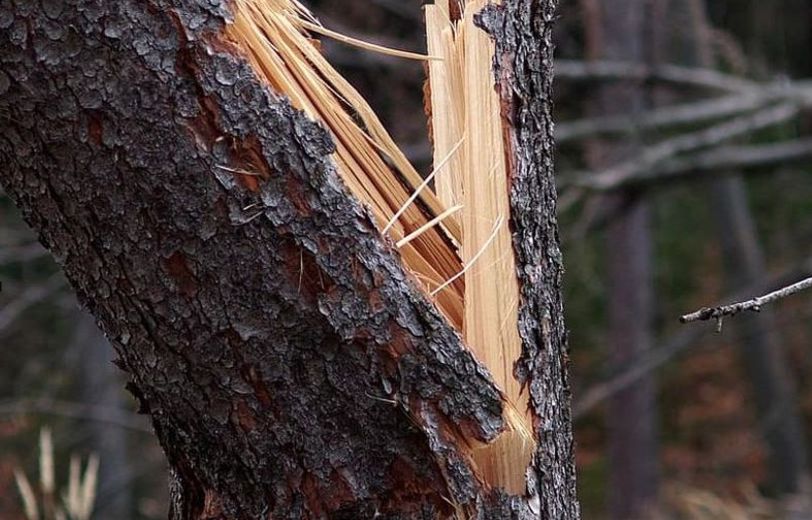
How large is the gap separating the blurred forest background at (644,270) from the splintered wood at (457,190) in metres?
2.38

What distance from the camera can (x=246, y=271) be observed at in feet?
3.48

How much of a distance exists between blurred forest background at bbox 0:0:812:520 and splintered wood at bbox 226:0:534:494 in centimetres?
238

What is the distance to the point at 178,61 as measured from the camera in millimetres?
1018

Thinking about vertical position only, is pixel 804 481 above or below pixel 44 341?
below

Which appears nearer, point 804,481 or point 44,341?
point 804,481

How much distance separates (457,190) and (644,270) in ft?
16.2

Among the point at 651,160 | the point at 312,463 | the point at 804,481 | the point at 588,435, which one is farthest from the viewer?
the point at 588,435

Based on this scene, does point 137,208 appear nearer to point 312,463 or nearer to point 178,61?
point 178,61

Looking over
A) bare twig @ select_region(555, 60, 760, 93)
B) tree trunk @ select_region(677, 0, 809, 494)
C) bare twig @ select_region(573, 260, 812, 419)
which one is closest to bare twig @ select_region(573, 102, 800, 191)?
bare twig @ select_region(555, 60, 760, 93)

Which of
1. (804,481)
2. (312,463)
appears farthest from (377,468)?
(804,481)

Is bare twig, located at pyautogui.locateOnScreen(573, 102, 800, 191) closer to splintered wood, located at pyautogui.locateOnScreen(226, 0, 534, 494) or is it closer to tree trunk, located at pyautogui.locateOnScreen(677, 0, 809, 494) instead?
tree trunk, located at pyautogui.locateOnScreen(677, 0, 809, 494)

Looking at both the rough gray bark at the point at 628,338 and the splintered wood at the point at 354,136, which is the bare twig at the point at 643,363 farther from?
the splintered wood at the point at 354,136

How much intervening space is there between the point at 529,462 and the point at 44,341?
611 cm

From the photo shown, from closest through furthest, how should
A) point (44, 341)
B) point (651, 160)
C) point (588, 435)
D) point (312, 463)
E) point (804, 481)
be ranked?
point (312, 463) < point (651, 160) < point (804, 481) < point (44, 341) < point (588, 435)
